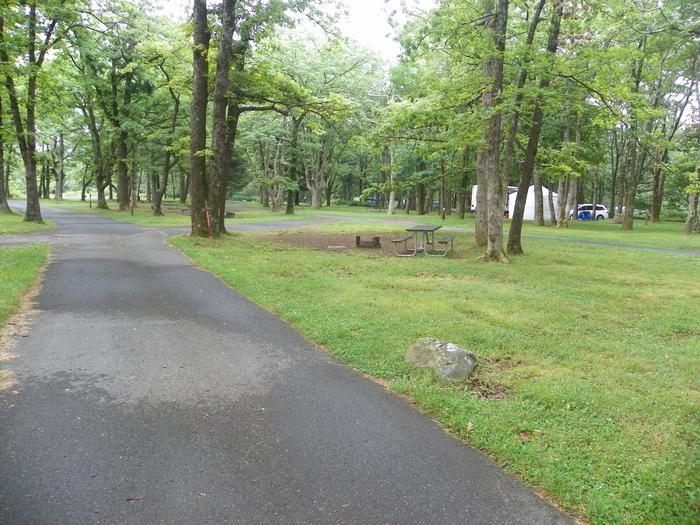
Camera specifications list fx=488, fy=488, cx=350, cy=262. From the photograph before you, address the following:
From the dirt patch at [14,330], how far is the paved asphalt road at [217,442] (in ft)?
0.30

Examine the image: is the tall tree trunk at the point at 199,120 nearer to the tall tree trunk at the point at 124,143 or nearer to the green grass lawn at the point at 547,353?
the green grass lawn at the point at 547,353

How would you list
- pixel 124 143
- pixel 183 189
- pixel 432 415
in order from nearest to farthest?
pixel 432 415 < pixel 124 143 < pixel 183 189

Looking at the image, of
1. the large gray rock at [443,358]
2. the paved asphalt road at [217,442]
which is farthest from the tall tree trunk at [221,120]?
the large gray rock at [443,358]

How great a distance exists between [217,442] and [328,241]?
562 inches

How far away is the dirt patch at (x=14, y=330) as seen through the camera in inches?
172

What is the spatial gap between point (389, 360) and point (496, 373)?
1.11 metres

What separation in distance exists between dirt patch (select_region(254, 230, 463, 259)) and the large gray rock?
28.8ft

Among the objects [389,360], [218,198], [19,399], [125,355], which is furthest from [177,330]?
[218,198]

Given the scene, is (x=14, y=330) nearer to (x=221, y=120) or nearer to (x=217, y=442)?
(x=217, y=442)

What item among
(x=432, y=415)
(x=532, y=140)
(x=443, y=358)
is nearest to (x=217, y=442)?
(x=432, y=415)

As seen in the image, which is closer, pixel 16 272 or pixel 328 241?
pixel 16 272

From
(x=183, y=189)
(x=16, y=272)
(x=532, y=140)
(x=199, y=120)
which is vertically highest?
(x=199, y=120)

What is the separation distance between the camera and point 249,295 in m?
8.19

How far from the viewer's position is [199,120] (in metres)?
15.5
